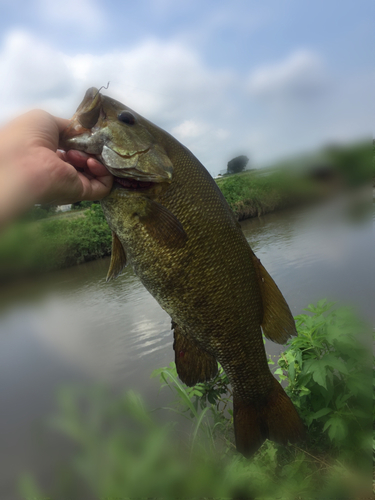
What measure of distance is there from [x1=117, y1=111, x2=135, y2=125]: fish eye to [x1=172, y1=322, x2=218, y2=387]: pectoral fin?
40.5 inches

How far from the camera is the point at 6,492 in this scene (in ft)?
13.1

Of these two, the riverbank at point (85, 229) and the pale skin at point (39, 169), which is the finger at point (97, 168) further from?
the riverbank at point (85, 229)

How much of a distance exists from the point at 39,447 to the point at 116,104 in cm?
474

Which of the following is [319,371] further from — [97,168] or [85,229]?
[85,229]

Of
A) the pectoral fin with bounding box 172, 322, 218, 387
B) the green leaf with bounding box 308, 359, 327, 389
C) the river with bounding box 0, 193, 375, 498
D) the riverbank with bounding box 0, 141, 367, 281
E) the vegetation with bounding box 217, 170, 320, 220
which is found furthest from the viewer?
the vegetation with bounding box 217, 170, 320, 220

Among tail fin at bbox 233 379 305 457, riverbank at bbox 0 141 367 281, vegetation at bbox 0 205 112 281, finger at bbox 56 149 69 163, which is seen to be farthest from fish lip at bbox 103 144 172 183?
vegetation at bbox 0 205 112 281

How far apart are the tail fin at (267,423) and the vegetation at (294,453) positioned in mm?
403

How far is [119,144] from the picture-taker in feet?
5.40

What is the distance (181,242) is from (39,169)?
0.70m

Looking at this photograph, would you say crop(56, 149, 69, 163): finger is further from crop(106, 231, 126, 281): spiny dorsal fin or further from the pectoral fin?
the pectoral fin

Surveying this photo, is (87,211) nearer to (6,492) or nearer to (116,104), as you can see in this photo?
(6,492)

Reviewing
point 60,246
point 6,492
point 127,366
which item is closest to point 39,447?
point 6,492

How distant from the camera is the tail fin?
77.3 inches

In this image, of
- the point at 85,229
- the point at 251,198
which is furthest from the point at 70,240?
the point at 251,198
